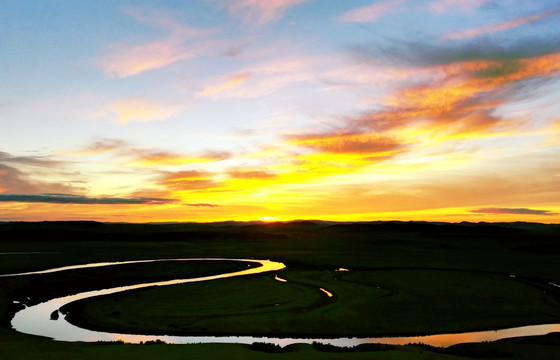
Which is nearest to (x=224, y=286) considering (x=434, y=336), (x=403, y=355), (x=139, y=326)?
(x=139, y=326)

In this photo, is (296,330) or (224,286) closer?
(296,330)

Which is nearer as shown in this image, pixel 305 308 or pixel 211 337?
pixel 211 337

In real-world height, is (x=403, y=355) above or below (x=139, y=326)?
above

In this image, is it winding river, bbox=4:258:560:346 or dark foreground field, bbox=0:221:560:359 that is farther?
winding river, bbox=4:258:560:346

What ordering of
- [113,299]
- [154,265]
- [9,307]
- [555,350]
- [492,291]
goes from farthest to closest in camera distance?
[154,265] → [492,291] → [113,299] → [9,307] → [555,350]

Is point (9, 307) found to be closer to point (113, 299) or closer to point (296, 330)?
point (113, 299)

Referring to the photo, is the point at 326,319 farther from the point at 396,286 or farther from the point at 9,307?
the point at 9,307

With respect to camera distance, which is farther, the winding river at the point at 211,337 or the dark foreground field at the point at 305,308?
the winding river at the point at 211,337

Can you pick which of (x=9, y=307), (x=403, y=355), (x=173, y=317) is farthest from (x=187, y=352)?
(x=9, y=307)

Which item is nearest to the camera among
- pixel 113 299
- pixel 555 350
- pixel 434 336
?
pixel 555 350
